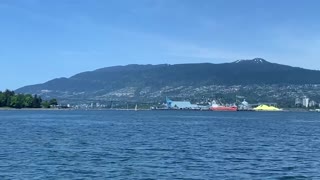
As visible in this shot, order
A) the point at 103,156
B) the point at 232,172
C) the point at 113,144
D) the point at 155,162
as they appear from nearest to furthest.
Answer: the point at 232,172
the point at 155,162
the point at 103,156
the point at 113,144

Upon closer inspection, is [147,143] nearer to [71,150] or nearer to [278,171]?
[71,150]

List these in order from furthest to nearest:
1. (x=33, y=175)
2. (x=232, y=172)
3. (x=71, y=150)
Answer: (x=71, y=150) → (x=232, y=172) → (x=33, y=175)

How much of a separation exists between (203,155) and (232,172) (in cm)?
896

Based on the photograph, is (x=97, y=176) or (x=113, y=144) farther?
(x=113, y=144)

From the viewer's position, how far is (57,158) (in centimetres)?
3769

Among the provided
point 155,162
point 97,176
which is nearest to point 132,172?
point 97,176

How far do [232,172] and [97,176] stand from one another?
7826mm

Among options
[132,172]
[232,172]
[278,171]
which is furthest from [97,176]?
[278,171]

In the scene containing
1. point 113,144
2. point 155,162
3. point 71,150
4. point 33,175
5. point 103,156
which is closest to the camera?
point 33,175

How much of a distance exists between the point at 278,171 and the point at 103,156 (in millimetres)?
12293

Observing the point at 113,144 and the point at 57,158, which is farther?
the point at 113,144

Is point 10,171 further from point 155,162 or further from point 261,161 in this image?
point 261,161

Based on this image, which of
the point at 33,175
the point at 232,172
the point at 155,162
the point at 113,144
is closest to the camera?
the point at 33,175

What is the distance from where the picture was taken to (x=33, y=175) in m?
30.2
